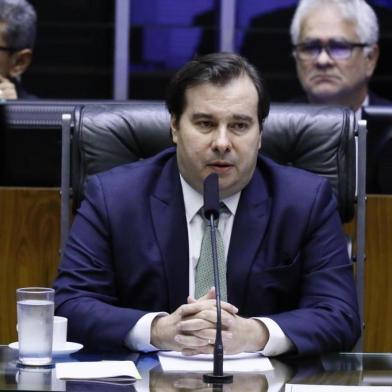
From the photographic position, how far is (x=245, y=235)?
2881 millimetres

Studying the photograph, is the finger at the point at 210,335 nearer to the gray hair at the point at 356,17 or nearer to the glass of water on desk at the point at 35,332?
the glass of water on desk at the point at 35,332

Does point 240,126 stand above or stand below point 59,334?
above

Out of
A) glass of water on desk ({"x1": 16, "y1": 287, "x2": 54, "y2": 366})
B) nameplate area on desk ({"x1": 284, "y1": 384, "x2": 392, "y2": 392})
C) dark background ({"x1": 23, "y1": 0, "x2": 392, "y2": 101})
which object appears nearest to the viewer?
nameplate area on desk ({"x1": 284, "y1": 384, "x2": 392, "y2": 392})

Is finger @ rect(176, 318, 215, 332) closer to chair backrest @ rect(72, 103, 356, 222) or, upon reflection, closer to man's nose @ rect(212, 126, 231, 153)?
man's nose @ rect(212, 126, 231, 153)

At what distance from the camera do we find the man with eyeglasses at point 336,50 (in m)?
4.79

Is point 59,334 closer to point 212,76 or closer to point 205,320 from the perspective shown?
point 205,320

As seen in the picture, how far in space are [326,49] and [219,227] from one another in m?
2.10

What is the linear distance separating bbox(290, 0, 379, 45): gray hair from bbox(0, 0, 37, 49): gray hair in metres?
1.07

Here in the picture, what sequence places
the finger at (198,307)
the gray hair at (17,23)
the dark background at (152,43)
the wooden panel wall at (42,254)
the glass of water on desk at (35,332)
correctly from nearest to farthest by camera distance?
the glass of water on desk at (35,332) < the finger at (198,307) < the wooden panel wall at (42,254) < the gray hair at (17,23) < the dark background at (152,43)

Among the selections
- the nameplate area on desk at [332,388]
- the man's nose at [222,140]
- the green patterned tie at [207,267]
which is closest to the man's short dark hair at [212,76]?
the man's nose at [222,140]

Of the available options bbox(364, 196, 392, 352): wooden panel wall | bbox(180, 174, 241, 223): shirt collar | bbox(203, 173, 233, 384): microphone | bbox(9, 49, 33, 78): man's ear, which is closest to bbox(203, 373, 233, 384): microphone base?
bbox(203, 173, 233, 384): microphone

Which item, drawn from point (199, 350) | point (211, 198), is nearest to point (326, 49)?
point (211, 198)

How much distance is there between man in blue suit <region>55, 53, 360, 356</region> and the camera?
2.81m

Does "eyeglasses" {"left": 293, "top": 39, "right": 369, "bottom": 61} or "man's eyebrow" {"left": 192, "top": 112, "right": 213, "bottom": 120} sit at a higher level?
"eyeglasses" {"left": 293, "top": 39, "right": 369, "bottom": 61}
